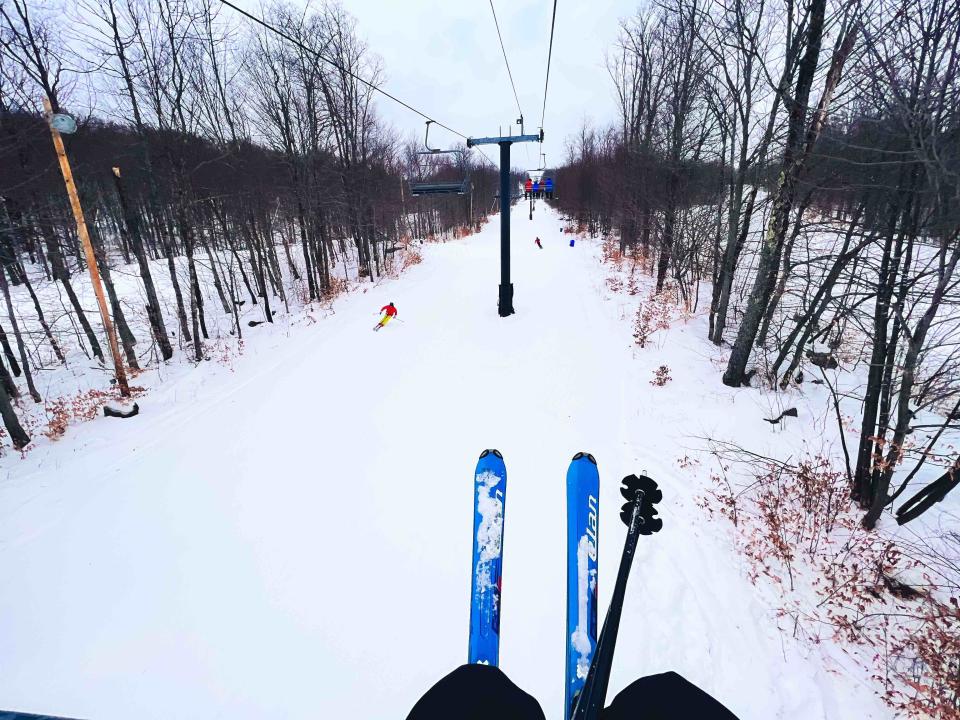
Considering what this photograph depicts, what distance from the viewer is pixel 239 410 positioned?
23.2 ft

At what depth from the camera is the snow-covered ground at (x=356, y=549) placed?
2945 mm

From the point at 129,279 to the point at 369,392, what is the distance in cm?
3031

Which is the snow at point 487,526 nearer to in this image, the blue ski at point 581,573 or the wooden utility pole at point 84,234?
the blue ski at point 581,573

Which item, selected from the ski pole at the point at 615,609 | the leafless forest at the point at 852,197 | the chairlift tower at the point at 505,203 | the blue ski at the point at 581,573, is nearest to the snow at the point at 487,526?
the blue ski at the point at 581,573

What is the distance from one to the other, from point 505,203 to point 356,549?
10.1 m

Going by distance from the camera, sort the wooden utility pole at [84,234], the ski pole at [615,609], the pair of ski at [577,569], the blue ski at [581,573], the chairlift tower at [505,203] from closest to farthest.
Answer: the ski pole at [615,609] → the pair of ski at [577,569] → the blue ski at [581,573] → the wooden utility pole at [84,234] → the chairlift tower at [505,203]

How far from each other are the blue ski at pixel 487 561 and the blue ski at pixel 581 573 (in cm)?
53

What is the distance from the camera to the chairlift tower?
1034 centimetres

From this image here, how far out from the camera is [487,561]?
9.90 ft

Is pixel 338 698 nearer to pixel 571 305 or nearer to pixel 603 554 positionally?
pixel 603 554

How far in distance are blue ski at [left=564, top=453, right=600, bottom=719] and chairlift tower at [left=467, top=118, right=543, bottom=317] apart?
8.36 metres

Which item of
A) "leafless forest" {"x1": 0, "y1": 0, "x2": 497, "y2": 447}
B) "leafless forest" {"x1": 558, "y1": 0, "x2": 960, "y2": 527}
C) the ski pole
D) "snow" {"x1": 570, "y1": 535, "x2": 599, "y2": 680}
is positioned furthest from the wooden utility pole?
"leafless forest" {"x1": 558, "y1": 0, "x2": 960, "y2": 527}

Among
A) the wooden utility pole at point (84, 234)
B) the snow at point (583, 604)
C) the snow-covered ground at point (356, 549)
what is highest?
the wooden utility pole at point (84, 234)

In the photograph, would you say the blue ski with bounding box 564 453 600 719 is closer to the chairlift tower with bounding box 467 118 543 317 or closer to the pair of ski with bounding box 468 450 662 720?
the pair of ski with bounding box 468 450 662 720
